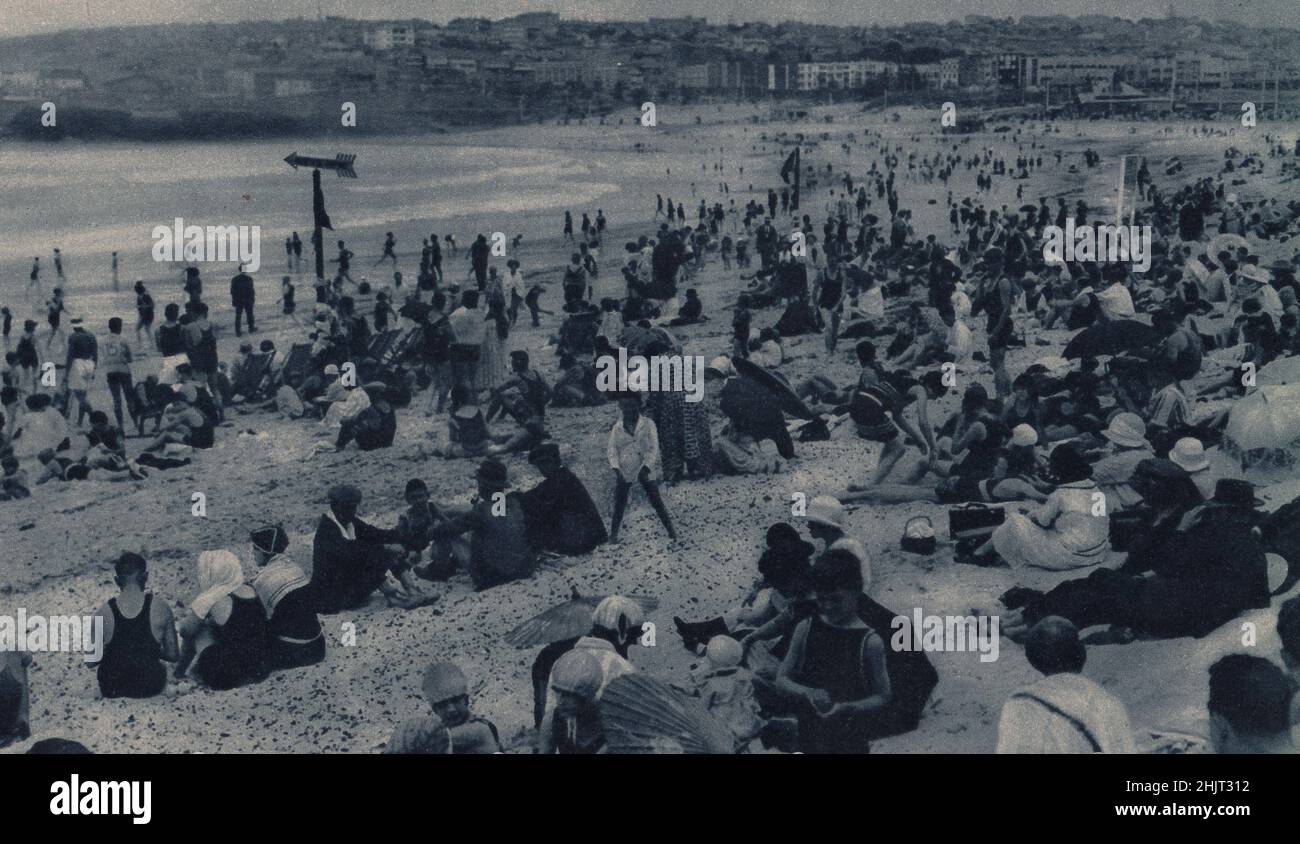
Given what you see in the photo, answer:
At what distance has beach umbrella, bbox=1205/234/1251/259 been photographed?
1540 cm

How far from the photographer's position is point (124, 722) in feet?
24.5

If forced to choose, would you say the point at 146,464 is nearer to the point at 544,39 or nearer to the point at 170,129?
the point at 544,39

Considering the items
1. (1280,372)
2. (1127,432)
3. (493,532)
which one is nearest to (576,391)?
(493,532)

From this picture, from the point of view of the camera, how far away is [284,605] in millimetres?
7723

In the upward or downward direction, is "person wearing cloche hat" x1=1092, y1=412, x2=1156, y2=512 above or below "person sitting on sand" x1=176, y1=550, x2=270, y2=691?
above

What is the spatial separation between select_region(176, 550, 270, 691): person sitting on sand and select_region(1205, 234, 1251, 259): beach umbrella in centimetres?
1271

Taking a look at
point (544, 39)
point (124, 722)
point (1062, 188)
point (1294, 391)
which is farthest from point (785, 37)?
point (1062, 188)

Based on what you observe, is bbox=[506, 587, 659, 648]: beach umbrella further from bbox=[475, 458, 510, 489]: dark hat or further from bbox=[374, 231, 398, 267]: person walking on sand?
bbox=[374, 231, 398, 267]: person walking on sand

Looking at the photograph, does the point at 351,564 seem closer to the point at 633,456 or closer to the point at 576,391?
the point at 633,456

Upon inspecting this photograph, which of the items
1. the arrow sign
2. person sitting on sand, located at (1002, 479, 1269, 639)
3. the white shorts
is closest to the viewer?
person sitting on sand, located at (1002, 479, 1269, 639)

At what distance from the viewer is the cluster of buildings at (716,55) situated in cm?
1184

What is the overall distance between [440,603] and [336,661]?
0.90 m

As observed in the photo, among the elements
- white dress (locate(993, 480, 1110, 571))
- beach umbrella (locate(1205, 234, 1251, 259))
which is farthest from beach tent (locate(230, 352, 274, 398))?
beach umbrella (locate(1205, 234, 1251, 259))

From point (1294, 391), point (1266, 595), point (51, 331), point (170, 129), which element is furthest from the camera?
point (170, 129)
